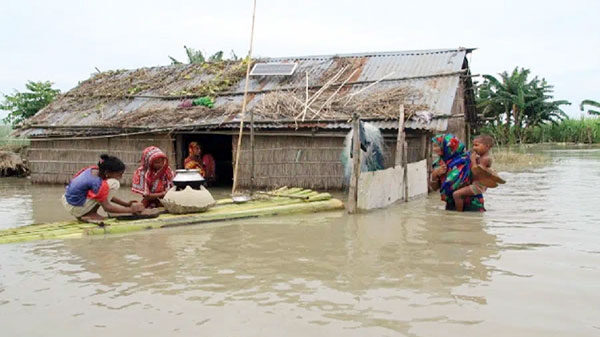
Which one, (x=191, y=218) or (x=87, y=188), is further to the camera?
(x=191, y=218)

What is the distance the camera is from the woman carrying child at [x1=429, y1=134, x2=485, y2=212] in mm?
6703

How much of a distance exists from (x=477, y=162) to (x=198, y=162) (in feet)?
19.4

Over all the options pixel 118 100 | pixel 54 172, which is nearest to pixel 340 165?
pixel 118 100

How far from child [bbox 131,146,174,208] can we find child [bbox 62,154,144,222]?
27.6 inches

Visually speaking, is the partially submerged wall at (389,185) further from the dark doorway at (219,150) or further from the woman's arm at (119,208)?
the dark doorway at (219,150)

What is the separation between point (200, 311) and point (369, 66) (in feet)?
30.1

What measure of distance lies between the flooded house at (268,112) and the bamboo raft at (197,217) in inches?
73.3

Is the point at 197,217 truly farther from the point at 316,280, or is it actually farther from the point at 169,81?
the point at 169,81

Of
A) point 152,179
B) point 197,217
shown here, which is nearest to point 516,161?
point 197,217

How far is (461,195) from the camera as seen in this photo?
6.86 meters

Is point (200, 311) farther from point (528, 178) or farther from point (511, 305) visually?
point (528, 178)

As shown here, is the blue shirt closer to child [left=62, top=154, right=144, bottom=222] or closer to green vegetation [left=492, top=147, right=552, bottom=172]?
child [left=62, top=154, right=144, bottom=222]

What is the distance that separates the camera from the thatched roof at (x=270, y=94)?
9.68 meters

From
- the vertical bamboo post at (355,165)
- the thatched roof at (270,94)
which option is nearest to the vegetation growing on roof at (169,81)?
the thatched roof at (270,94)
